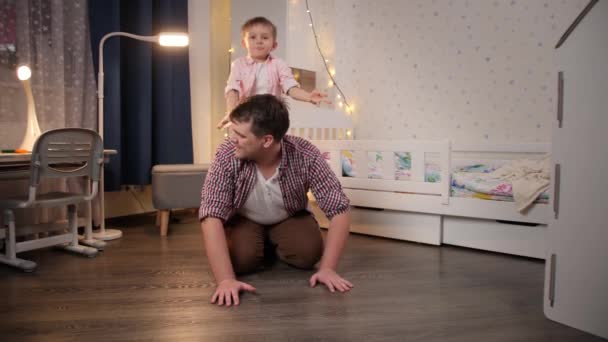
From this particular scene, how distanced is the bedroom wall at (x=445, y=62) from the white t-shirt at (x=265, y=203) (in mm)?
1836

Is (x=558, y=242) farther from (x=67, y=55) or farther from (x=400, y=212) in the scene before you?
(x=67, y=55)

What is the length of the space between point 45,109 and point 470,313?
2.37 meters

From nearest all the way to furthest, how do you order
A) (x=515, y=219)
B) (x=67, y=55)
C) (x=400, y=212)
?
(x=515, y=219) → (x=400, y=212) → (x=67, y=55)

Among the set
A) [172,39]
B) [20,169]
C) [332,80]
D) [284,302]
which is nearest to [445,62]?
[332,80]

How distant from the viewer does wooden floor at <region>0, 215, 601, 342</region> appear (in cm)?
124

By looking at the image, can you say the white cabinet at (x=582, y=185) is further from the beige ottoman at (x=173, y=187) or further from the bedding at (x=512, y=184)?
the beige ottoman at (x=173, y=187)

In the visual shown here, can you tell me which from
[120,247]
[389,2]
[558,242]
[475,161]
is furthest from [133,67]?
[558,242]

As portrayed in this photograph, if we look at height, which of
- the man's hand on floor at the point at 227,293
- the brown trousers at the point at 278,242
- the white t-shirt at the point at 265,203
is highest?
the white t-shirt at the point at 265,203

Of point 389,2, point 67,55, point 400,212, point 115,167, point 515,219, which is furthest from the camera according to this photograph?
point 389,2

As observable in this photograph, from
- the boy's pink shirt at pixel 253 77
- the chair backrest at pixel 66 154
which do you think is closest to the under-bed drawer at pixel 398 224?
the boy's pink shirt at pixel 253 77

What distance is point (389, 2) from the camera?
353 cm

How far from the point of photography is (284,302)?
1474 mm

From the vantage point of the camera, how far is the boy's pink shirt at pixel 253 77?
2244 mm

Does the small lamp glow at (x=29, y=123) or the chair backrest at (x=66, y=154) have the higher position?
the small lamp glow at (x=29, y=123)
